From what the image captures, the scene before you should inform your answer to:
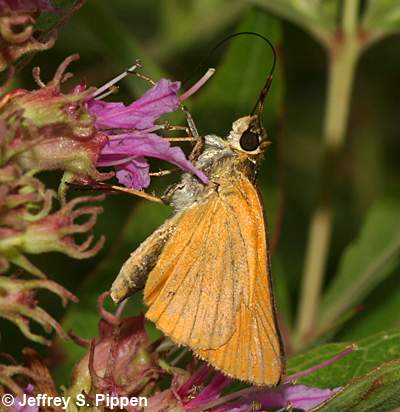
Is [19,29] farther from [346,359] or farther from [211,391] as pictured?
[346,359]

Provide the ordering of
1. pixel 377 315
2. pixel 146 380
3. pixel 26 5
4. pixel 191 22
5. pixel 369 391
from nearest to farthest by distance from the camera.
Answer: pixel 26 5 < pixel 369 391 < pixel 146 380 < pixel 377 315 < pixel 191 22

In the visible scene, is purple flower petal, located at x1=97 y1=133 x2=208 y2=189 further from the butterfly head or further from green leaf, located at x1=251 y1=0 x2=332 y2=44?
green leaf, located at x1=251 y1=0 x2=332 y2=44

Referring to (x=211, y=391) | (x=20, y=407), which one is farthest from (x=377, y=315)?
(x=20, y=407)

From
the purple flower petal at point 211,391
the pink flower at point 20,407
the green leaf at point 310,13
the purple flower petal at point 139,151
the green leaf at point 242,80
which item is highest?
the green leaf at point 310,13

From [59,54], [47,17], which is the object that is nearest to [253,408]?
[47,17]

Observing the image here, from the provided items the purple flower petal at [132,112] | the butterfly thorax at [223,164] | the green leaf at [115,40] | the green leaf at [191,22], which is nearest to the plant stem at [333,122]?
the green leaf at [115,40]

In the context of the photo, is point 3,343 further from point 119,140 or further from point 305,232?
point 305,232

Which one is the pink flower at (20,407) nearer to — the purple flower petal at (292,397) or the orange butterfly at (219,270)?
the orange butterfly at (219,270)

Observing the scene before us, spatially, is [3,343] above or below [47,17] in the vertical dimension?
below
